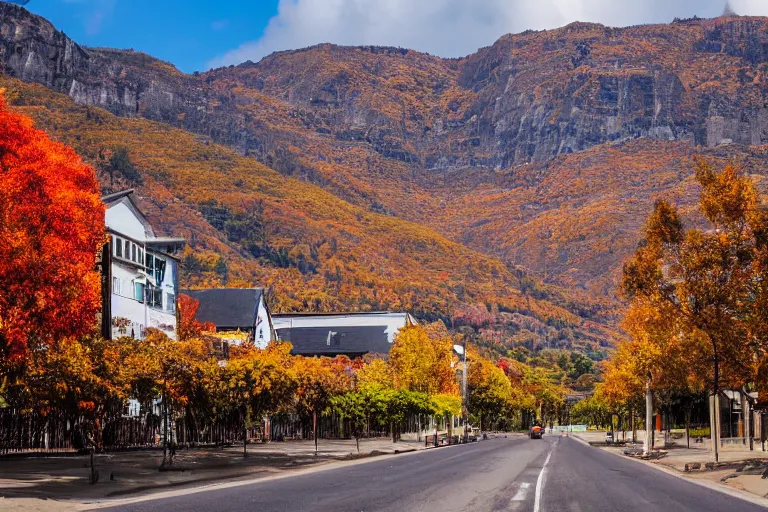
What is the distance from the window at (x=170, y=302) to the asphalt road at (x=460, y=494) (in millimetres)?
40292

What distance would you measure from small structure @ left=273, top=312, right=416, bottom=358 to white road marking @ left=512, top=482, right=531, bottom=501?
110 metres

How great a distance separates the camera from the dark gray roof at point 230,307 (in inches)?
4442

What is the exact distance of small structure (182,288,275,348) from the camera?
112 meters

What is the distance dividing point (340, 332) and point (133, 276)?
83.5 meters

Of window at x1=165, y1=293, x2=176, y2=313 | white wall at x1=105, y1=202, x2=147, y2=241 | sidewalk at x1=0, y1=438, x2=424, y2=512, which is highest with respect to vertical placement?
white wall at x1=105, y1=202, x2=147, y2=241

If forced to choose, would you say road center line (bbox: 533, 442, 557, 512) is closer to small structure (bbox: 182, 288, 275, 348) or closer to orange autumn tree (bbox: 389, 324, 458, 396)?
orange autumn tree (bbox: 389, 324, 458, 396)

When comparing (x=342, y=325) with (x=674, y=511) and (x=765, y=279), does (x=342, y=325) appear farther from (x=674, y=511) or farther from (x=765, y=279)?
(x=674, y=511)

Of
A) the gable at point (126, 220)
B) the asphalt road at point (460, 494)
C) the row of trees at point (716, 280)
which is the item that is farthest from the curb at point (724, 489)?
the gable at point (126, 220)

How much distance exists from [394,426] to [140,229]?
96.2 feet

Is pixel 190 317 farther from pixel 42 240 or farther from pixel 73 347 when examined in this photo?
pixel 73 347

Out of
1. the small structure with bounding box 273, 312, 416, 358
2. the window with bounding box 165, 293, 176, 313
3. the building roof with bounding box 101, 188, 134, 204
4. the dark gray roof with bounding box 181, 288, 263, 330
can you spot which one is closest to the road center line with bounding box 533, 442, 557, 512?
the building roof with bounding box 101, 188, 134, 204

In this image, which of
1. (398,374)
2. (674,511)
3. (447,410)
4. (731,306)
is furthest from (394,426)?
(674,511)

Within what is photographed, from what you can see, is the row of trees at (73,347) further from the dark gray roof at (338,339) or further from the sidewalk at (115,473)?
the dark gray roof at (338,339)

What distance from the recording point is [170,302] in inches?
3115
